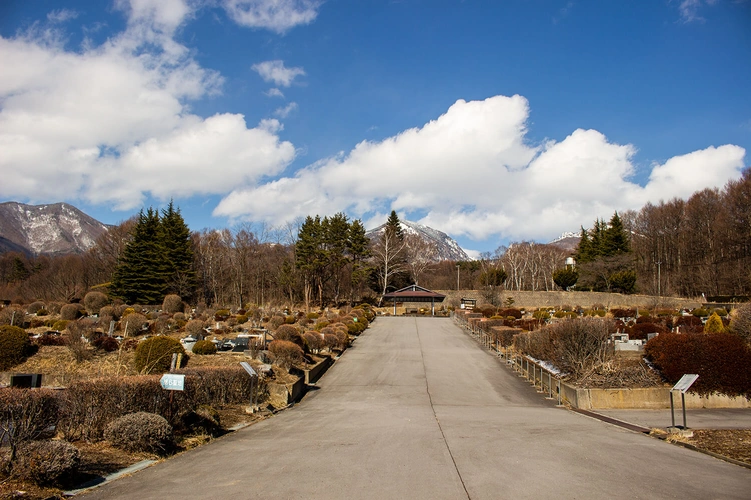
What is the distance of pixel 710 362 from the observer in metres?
14.3

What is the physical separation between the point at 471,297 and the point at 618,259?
19739mm

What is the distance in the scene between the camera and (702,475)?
698 cm

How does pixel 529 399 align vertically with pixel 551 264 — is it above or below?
below

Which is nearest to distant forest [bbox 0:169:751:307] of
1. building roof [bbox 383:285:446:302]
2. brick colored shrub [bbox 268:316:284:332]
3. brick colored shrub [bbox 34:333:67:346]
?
building roof [bbox 383:285:446:302]

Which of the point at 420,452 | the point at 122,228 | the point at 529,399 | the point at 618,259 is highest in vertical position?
the point at 122,228

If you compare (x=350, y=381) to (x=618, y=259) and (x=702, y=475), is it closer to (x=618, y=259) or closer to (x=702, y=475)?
(x=702, y=475)

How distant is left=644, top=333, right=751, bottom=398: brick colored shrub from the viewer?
14062mm

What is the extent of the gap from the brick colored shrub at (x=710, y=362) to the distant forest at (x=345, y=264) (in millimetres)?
39402

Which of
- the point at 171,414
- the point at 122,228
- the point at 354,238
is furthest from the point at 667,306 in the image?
the point at 122,228

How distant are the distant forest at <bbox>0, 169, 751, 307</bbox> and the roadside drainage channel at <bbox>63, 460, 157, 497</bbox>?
41819 millimetres

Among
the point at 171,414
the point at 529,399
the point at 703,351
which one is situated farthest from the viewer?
the point at 529,399

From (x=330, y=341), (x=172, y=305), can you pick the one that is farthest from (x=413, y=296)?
(x=330, y=341)

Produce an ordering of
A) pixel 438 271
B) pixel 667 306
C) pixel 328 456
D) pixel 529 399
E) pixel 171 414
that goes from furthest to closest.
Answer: pixel 438 271 < pixel 667 306 < pixel 529 399 < pixel 171 414 < pixel 328 456

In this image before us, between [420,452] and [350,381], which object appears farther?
→ [350,381]
